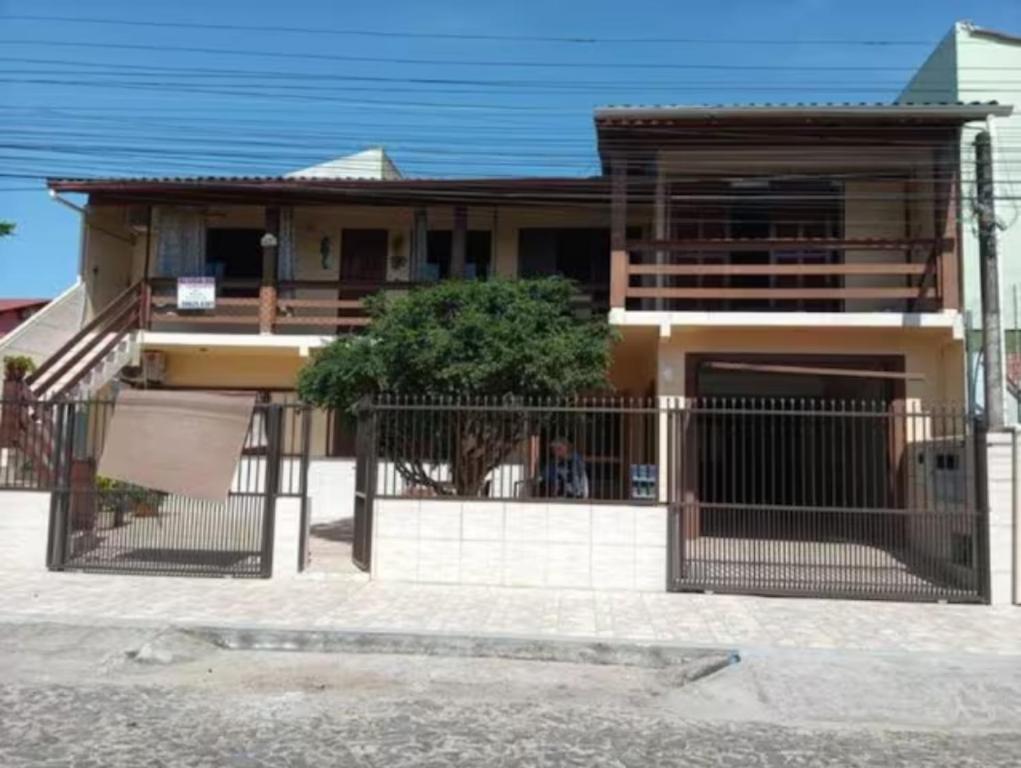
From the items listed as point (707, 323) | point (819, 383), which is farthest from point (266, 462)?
point (819, 383)

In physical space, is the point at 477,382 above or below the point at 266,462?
above

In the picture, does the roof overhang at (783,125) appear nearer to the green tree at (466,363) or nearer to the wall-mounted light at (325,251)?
the green tree at (466,363)

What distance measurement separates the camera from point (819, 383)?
62.1ft

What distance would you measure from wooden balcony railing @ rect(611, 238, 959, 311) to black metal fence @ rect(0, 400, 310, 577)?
5.74 meters

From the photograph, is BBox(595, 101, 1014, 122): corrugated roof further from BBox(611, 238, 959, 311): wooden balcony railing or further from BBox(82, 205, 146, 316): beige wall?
BBox(82, 205, 146, 316): beige wall

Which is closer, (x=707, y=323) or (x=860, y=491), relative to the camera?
(x=860, y=491)

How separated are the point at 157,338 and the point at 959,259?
43.7 ft

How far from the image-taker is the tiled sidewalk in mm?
8562

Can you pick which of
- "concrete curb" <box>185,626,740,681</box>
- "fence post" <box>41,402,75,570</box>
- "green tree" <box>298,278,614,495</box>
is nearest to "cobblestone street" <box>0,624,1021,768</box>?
"concrete curb" <box>185,626,740,681</box>

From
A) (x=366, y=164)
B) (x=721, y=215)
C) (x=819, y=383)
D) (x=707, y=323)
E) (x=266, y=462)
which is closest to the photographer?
(x=266, y=462)

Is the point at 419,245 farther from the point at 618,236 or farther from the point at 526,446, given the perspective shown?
the point at 526,446

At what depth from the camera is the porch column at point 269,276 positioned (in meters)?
17.3

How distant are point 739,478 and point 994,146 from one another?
790 centimetres

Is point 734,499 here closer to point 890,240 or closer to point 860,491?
point 860,491
